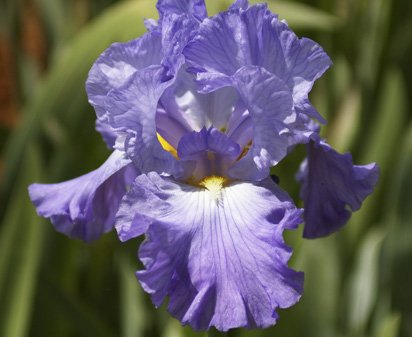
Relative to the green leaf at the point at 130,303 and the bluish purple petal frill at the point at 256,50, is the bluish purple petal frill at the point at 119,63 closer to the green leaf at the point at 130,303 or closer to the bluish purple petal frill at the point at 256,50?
the bluish purple petal frill at the point at 256,50

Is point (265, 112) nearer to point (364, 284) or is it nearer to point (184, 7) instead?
point (184, 7)

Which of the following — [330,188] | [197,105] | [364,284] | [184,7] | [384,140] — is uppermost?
[184,7]

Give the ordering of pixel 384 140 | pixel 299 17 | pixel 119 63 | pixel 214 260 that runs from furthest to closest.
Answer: pixel 384 140
pixel 299 17
pixel 119 63
pixel 214 260

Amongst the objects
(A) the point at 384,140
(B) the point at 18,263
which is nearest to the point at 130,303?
(B) the point at 18,263

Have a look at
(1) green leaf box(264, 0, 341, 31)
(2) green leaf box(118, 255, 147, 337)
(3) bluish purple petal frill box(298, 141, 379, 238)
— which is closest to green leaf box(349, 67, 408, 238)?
(1) green leaf box(264, 0, 341, 31)

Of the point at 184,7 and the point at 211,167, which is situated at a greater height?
the point at 184,7

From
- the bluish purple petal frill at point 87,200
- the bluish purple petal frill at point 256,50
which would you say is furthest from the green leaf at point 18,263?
the bluish purple petal frill at point 256,50

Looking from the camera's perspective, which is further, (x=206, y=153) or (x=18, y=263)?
(x=18, y=263)
